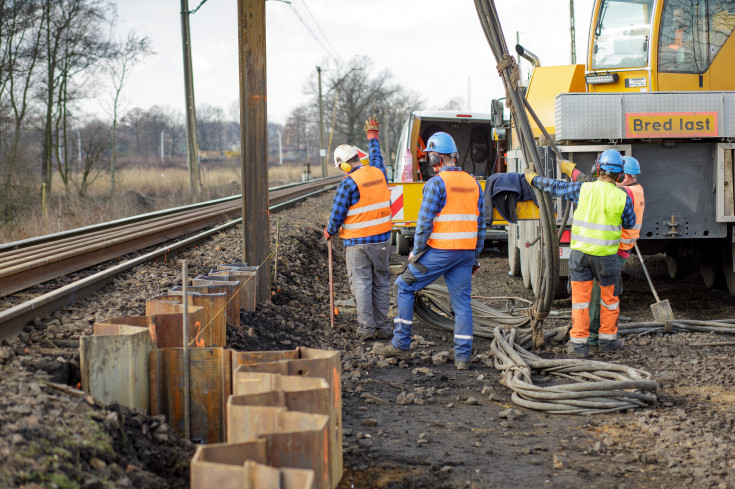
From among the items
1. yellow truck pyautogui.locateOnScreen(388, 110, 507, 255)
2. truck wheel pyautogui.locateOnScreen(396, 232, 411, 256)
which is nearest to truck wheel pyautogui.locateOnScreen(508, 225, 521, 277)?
yellow truck pyautogui.locateOnScreen(388, 110, 507, 255)

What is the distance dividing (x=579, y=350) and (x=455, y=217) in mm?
1763

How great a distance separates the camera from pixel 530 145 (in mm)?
6797

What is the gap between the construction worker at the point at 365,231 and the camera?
724cm

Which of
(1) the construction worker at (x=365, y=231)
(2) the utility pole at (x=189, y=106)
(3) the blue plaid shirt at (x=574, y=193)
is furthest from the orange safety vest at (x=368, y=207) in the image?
(2) the utility pole at (x=189, y=106)

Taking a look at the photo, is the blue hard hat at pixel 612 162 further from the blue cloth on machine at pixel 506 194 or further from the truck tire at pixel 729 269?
the truck tire at pixel 729 269

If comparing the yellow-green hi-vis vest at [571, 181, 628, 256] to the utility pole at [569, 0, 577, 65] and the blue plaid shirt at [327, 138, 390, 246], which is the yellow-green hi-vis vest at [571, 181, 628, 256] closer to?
the blue plaid shirt at [327, 138, 390, 246]

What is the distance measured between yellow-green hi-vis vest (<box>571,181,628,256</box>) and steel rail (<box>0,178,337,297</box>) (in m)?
5.21

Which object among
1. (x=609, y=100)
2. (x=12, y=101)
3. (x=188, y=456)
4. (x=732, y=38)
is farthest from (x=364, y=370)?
(x=12, y=101)

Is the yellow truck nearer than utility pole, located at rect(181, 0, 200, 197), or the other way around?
the yellow truck

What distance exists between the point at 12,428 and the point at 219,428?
1.28 meters

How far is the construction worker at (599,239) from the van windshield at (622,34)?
146 inches

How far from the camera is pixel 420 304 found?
7902 millimetres

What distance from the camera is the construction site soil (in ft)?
10.2

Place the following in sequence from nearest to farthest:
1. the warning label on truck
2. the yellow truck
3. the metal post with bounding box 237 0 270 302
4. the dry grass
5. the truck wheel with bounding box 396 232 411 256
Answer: the metal post with bounding box 237 0 270 302 → the warning label on truck → the yellow truck → the truck wheel with bounding box 396 232 411 256 → the dry grass
